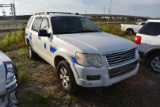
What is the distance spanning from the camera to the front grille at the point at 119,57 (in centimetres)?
346

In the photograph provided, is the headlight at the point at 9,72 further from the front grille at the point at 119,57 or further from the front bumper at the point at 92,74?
the front grille at the point at 119,57

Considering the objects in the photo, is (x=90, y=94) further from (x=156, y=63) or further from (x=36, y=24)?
(x=36, y=24)

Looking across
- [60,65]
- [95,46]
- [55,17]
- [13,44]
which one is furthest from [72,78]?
[13,44]

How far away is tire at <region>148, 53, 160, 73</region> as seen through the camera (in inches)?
215

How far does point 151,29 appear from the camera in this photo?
217 inches

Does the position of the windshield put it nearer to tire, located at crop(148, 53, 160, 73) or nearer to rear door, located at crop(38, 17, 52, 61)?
rear door, located at crop(38, 17, 52, 61)

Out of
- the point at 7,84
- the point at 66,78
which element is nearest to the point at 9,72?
the point at 7,84

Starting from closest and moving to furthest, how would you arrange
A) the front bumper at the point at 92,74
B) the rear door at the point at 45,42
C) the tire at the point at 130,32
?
the front bumper at the point at 92,74
the rear door at the point at 45,42
the tire at the point at 130,32

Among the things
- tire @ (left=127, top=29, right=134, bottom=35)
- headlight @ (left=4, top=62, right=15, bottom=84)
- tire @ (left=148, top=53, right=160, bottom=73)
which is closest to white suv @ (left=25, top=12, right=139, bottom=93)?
headlight @ (left=4, top=62, right=15, bottom=84)

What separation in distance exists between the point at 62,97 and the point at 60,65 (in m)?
0.72

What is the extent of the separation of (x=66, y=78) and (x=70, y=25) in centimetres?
171

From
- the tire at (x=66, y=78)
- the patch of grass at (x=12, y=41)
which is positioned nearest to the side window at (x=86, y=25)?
the tire at (x=66, y=78)

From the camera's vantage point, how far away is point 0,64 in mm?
2277

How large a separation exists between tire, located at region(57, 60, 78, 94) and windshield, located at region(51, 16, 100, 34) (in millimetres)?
1073
